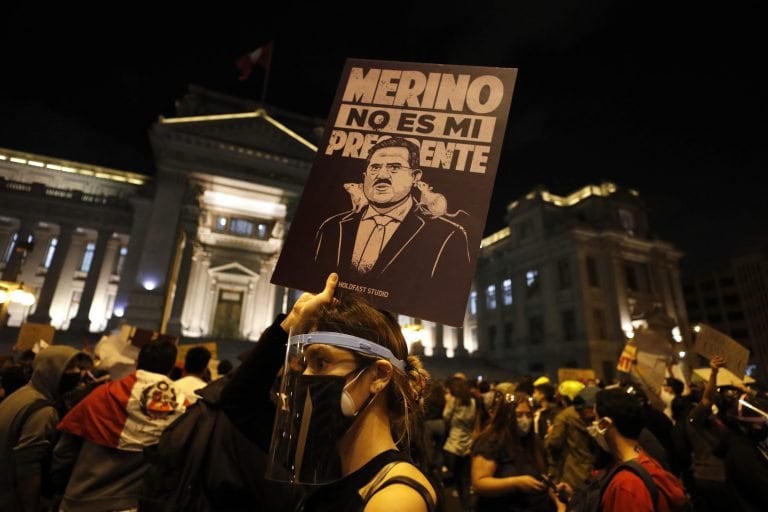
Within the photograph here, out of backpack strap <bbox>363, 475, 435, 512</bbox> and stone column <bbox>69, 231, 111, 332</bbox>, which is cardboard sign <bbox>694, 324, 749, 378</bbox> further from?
stone column <bbox>69, 231, 111, 332</bbox>

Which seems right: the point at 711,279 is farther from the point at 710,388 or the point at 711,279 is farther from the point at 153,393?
the point at 153,393

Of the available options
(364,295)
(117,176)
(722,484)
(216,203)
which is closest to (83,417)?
(364,295)

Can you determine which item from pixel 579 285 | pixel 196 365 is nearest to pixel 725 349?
pixel 196 365

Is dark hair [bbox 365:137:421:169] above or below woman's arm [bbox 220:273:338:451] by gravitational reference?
above

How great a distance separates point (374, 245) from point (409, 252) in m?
0.16

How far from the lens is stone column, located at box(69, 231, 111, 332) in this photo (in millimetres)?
25984

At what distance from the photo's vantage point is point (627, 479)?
2.47m

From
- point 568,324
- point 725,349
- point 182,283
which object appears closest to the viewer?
point 725,349

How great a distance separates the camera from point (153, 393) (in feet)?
11.1

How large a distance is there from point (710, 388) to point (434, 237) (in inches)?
215

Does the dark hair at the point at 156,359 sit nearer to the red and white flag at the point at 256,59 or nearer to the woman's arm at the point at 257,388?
the woman's arm at the point at 257,388

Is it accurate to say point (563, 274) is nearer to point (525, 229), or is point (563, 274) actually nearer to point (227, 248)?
point (525, 229)

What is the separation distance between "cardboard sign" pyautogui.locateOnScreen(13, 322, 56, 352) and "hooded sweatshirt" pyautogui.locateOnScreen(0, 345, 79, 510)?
790cm

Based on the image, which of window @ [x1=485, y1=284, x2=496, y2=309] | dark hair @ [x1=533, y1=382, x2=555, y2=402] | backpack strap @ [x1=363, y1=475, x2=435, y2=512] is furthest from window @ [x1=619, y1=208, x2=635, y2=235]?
Result: backpack strap @ [x1=363, y1=475, x2=435, y2=512]
